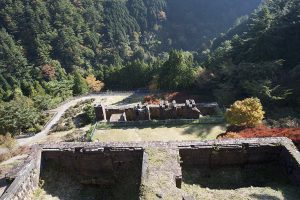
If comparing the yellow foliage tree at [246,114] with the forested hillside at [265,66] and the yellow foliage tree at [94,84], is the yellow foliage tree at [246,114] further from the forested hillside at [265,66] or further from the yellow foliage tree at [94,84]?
the yellow foliage tree at [94,84]

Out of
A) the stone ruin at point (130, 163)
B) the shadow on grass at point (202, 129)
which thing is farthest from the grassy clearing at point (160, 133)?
the stone ruin at point (130, 163)

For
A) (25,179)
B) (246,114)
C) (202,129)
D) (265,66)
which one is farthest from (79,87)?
(25,179)

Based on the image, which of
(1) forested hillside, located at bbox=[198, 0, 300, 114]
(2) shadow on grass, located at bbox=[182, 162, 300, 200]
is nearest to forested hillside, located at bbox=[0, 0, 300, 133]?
(1) forested hillside, located at bbox=[198, 0, 300, 114]

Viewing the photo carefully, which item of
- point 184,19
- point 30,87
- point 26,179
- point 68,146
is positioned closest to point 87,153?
point 68,146

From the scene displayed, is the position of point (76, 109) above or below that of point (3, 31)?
below

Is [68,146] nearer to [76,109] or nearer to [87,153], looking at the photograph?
[87,153]
